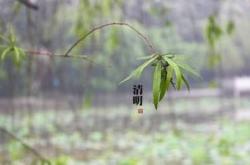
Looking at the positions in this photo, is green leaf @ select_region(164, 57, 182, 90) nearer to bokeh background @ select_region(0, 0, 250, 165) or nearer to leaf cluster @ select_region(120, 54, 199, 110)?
→ leaf cluster @ select_region(120, 54, 199, 110)

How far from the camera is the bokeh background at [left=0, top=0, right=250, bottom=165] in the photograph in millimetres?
5325

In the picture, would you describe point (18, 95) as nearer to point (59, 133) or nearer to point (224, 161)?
point (59, 133)

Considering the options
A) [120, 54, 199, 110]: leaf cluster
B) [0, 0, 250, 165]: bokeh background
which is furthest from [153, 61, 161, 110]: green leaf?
[0, 0, 250, 165]: bokeh background

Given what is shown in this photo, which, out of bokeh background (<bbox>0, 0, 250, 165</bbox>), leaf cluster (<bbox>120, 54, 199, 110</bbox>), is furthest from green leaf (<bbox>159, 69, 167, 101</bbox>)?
bokeh background (<bbox>0, 0, 250, 165</bbox>)

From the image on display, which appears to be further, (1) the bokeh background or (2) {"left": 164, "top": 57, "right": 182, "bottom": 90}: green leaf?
(1) the bokeh background

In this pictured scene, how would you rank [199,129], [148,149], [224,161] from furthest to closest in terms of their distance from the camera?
[199,129] → [148,149] → [224,161]

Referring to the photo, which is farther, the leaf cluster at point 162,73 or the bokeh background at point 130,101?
the bokeh background at point 130,101

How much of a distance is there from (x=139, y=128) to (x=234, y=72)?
2.98 m

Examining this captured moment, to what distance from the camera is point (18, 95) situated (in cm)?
979

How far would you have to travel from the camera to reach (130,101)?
8.84m

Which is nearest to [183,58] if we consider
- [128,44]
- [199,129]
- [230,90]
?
[199,129]

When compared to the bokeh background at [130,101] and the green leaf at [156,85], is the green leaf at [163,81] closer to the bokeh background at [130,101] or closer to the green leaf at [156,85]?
the green leaf at [156,85]

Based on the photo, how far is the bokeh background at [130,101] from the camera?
532cm

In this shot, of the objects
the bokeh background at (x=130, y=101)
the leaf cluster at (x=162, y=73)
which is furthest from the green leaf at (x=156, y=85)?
the bokeh background at (x=130, y=101)
